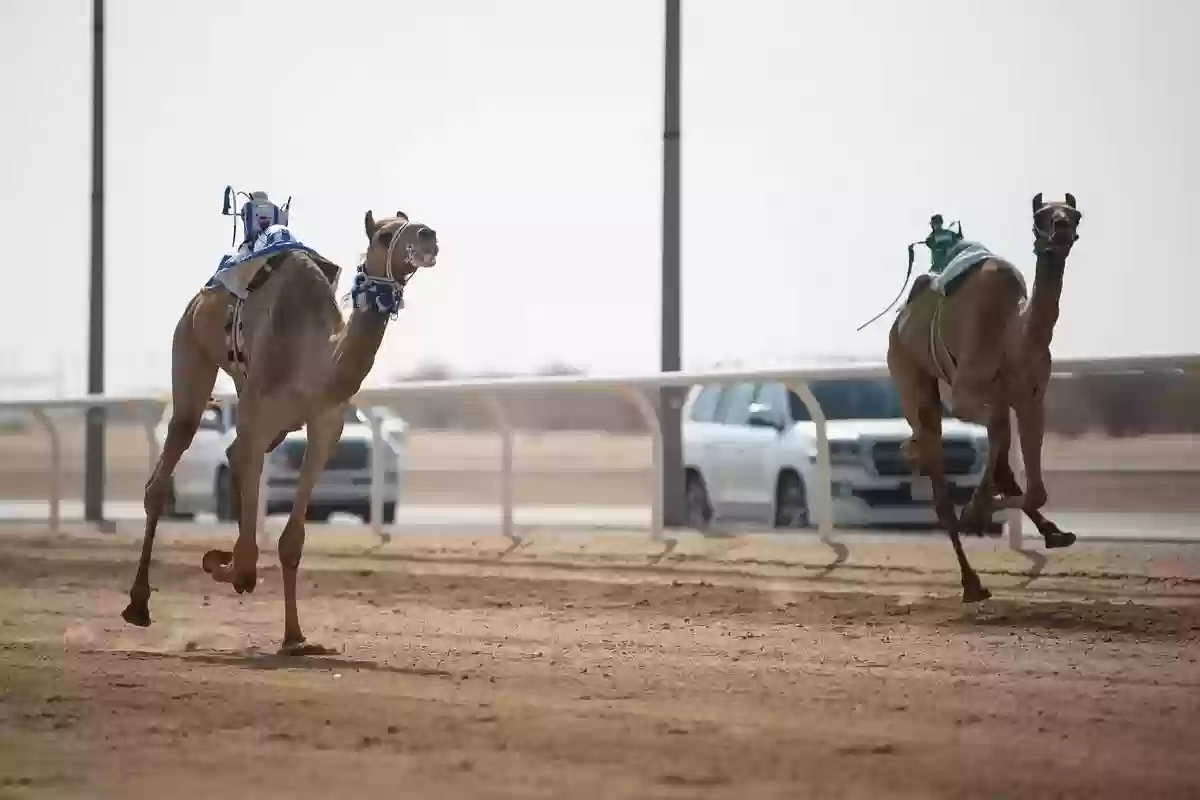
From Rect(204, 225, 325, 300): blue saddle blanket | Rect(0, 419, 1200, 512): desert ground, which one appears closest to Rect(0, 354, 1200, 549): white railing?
Rect(0, 419, 1200, 512): desert ground

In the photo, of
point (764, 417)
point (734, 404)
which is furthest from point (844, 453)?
point (734, 404)

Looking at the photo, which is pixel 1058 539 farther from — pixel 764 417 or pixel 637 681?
pixel 764 417

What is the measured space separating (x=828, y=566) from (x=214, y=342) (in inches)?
185

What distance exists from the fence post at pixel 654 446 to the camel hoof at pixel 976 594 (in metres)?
4.54

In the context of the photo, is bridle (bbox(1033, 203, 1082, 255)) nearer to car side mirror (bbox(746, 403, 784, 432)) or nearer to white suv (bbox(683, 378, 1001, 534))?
white suv (bbox(683, 378, 1001, 534))

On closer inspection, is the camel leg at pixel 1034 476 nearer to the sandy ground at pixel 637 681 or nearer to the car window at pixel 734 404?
the sandy ground at pixel 637 681

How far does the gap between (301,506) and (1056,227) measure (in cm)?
447

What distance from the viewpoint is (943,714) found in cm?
715

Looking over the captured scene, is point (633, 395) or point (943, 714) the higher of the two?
point (633, 395)

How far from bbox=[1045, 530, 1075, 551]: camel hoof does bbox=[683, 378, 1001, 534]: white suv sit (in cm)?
386

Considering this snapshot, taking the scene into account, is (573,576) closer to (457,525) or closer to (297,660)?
(457,525)

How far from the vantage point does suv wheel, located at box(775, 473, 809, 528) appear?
53.5ft

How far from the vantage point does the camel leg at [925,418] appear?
1196cm

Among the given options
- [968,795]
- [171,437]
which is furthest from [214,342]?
[968,795]
